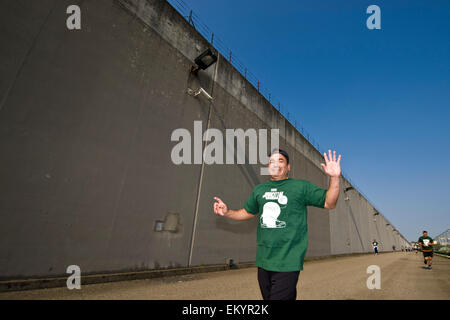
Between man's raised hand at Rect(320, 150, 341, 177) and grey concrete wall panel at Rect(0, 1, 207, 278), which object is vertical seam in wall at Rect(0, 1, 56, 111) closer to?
grey concrete wall panel at Rect(0, 1, 207, 278)

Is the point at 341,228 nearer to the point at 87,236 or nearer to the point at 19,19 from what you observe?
the point at 87,236

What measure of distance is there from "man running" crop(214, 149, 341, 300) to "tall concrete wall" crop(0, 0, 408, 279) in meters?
3.59

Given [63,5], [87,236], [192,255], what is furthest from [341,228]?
[63,5]

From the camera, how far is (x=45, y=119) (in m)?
3.77

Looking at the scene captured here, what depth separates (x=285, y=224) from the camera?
1854 mm

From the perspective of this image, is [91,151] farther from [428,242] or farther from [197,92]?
[428,242]

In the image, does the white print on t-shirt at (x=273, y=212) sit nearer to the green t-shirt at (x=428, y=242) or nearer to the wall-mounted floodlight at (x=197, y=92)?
the wall-mounted floodlight at (x=197, y=92)

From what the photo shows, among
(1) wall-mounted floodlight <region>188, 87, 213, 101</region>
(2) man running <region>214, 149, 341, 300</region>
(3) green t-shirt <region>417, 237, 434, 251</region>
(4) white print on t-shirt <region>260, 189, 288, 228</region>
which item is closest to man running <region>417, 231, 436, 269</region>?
(3) green t-shirt <region>417, 237, 434, 251</region>

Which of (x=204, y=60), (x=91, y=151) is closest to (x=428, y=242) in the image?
(x=204, y=60)

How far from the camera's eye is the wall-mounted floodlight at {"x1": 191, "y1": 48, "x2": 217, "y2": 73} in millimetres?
6459

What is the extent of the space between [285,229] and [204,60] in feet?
20.1

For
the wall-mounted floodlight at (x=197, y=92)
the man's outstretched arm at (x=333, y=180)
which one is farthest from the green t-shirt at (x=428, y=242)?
the man's outstretched arm at (x=333, y=180)
